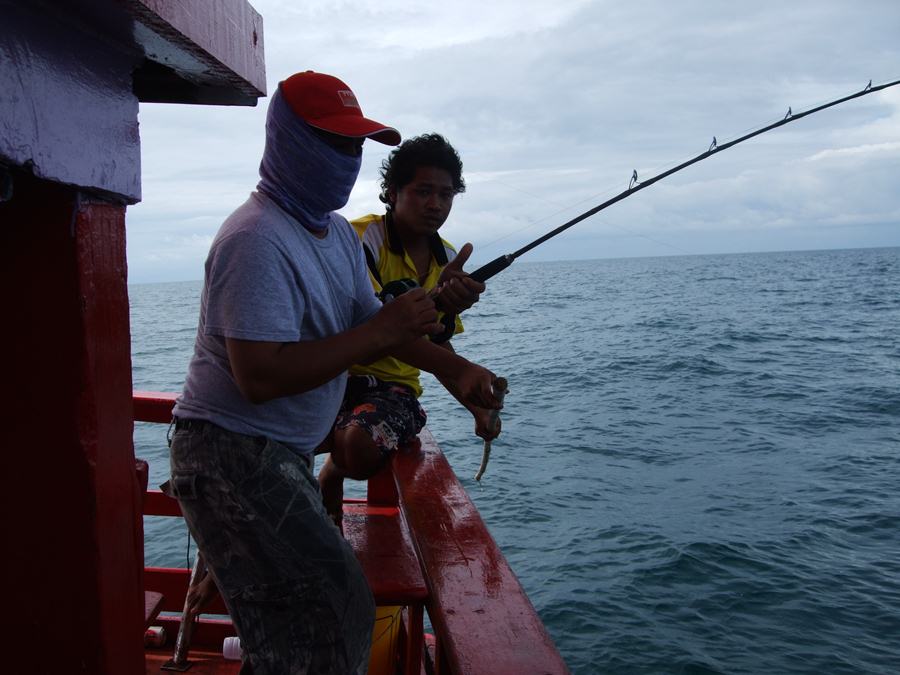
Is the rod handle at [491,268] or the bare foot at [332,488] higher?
the rod handle at [491,268]

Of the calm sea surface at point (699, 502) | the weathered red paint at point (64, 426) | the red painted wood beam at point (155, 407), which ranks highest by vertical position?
the weathered red paint at point (64, 426)

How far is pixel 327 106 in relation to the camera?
172 cm

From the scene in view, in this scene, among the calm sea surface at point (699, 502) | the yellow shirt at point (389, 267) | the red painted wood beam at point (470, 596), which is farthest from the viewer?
the calm sea surface at point (699, 502)

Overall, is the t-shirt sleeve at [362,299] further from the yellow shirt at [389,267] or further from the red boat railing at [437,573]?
the yellow shirt at [389,267]

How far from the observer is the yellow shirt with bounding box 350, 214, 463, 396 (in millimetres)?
Answer: 3479

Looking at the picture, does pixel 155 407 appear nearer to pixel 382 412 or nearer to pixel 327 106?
pixel 382 412

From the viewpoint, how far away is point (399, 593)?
94.4 inches

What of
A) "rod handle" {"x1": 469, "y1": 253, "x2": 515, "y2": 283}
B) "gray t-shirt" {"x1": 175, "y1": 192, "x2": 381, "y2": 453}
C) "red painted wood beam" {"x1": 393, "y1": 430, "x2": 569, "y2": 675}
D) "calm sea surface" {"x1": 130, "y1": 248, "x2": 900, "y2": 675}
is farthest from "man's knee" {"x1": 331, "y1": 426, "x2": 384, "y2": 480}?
"calm sea surface" {"x1": 130, "y1": 248, "x2": 900, "y2": 675}

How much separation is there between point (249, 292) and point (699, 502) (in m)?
8.67

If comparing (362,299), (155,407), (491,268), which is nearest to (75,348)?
(362,299)

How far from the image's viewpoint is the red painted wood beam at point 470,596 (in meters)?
1.42

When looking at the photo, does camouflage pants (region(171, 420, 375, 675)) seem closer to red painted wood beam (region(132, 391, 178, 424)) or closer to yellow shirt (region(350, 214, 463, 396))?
yellow shirt (region(350, 214, 463, 396))

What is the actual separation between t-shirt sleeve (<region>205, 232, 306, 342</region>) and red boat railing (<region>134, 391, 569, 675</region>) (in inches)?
29.1

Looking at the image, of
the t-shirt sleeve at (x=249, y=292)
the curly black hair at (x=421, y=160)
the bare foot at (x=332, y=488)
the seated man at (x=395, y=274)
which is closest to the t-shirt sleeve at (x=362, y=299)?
the t-shirt sleeve at (x=249, y=292)
